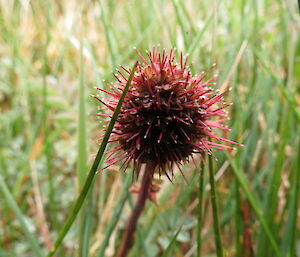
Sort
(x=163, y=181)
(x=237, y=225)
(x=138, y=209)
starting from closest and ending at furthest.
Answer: (x=138, y=209) → (x=237, y=225) → (x=163, y=181)

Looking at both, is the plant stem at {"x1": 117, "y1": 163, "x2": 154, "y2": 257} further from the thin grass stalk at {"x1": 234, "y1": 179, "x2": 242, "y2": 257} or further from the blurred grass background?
the thin grass stalk at {"x1": 234, "y1": 179, "x2": 242, "y2": 257}

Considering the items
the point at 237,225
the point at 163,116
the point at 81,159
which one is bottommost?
the point at 237,225

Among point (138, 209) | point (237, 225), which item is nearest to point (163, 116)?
point (138, 209)

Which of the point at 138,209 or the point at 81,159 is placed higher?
the point at 81,159

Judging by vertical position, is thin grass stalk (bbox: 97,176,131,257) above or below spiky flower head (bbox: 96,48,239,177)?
below

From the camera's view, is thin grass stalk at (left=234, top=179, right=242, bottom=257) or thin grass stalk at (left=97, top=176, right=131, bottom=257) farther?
thin grass stalk at (left=234, top=179, right=242, bottom=257)

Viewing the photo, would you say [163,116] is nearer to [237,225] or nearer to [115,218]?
[115,218]

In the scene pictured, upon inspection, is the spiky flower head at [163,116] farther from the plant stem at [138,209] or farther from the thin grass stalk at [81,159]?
the thin grass stalk at [81,159]

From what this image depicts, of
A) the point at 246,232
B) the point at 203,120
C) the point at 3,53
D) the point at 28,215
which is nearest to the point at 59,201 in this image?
the point at 28,215

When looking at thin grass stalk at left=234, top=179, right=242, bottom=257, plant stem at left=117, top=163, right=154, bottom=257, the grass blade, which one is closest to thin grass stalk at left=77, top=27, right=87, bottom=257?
the grass blade
